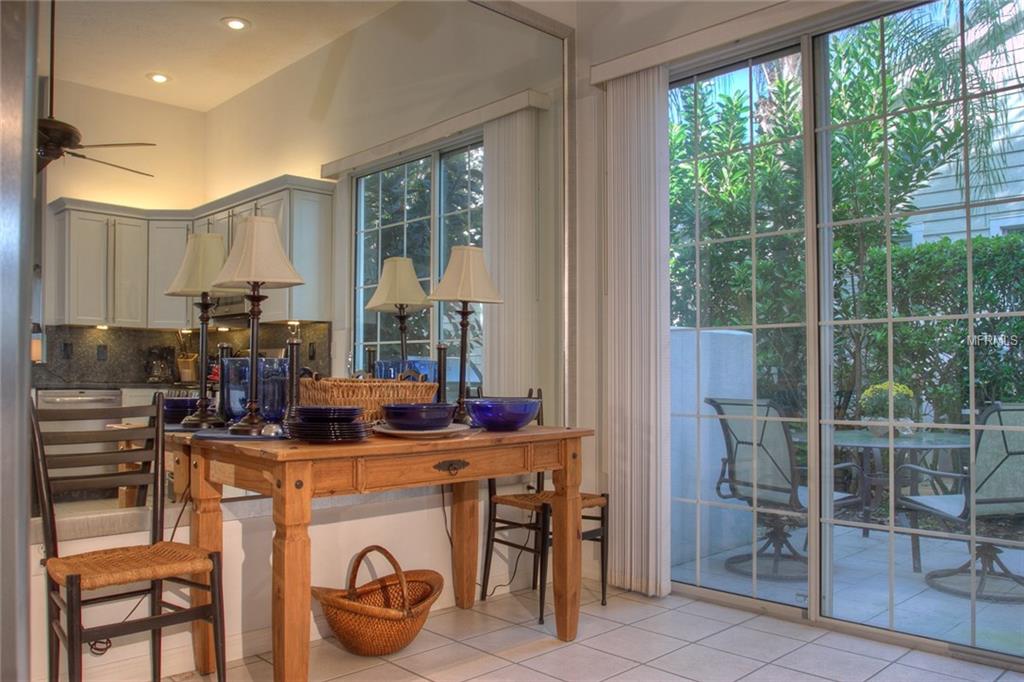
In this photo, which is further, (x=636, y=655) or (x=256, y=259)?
(x=636, y=655)

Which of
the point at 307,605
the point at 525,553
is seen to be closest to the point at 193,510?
the point at 307,605

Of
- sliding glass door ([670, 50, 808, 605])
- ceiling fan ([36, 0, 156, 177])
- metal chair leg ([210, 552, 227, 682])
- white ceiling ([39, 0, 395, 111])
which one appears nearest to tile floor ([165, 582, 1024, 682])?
sliding glass door ([670, 50, 808, 605])

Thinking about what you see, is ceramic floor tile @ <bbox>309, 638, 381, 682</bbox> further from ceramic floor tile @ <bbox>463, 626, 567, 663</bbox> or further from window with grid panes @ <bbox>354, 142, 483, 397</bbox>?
window with grid panes @ <bbox>354, 142, 483, 397</bbox>

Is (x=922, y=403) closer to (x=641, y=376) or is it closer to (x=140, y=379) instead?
(x=641, y=376)

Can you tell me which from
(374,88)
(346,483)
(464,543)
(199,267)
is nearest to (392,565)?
(464,543)

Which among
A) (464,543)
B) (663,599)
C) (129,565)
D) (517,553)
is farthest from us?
(517,553)

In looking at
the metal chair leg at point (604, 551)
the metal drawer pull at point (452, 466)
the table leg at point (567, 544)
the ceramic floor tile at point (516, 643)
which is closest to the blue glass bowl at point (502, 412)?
the table leg at point (567, 544)

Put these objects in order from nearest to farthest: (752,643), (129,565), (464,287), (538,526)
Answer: (129,565) → (752,643) → (464,287) → (538,526)

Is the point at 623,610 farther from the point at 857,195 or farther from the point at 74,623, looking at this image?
the point at 74,623

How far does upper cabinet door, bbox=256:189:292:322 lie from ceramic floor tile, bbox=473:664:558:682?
4.80 feet

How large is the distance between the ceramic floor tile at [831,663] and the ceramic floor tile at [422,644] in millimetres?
1206

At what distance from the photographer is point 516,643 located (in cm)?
289

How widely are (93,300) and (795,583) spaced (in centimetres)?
280

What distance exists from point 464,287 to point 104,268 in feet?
4.17
